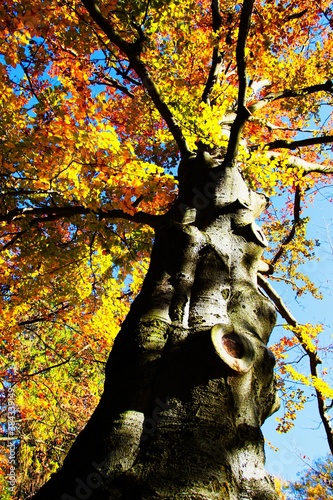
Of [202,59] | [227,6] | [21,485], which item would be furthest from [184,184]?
[21,485]

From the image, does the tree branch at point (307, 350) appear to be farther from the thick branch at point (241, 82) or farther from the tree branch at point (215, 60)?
the tree branch at point (215, 60)

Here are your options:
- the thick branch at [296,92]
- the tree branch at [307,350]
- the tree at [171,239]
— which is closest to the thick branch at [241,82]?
the tree at [171,239]

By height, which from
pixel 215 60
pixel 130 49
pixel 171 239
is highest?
pixel 215 60

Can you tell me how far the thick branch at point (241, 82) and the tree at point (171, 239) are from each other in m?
0.01

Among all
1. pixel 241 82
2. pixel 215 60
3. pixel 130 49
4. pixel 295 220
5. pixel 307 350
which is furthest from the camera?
pixel 295 220

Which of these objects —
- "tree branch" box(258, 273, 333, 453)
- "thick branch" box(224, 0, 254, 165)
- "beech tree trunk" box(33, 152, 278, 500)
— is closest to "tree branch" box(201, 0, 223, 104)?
"thick branch" box(224, 0, 254, 165)

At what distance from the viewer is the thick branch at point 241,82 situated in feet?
8.09

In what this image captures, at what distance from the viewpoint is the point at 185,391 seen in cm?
171

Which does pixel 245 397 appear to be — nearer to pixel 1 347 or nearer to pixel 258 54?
pixel 258 54

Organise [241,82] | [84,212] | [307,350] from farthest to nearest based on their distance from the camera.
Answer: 1. [307,350]
2. [84,212]
3. [241,82]

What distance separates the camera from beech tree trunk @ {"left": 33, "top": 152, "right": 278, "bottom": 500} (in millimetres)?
1446

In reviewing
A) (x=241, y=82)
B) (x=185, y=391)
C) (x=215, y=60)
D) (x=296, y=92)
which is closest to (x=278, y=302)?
(x=296, y=92)

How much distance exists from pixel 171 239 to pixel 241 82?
50.7 inches

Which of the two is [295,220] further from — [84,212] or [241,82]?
[241,82]
